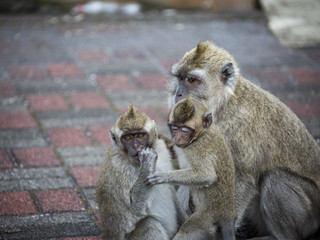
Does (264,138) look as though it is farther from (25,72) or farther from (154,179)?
(25,72)

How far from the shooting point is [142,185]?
434 centimetres

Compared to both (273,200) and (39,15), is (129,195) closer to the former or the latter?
(273,200)

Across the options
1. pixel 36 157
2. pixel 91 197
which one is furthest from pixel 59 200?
pixel 36 157

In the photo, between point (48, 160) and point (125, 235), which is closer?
point (125, 235)

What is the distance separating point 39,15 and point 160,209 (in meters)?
6.32

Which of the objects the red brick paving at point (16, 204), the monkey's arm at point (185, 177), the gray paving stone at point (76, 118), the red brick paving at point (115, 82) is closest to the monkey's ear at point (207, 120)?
the monkey's arm at point (185, 177)

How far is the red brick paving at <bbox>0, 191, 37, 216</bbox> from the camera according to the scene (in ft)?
17.0

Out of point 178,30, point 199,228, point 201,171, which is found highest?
point 201,171

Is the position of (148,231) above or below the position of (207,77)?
below

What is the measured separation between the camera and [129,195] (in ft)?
14.5

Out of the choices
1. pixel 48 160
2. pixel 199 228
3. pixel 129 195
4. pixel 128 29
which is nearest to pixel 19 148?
pixel 48 160

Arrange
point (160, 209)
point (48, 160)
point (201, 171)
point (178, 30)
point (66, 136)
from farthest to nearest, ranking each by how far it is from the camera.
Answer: point (178, 30) < point (66, 136) < point (48, 160) < point (160, 209) < point (201, 171)

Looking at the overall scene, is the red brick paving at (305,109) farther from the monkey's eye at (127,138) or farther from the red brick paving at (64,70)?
the monkey's eye at (127,138)

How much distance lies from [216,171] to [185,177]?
24 cm
